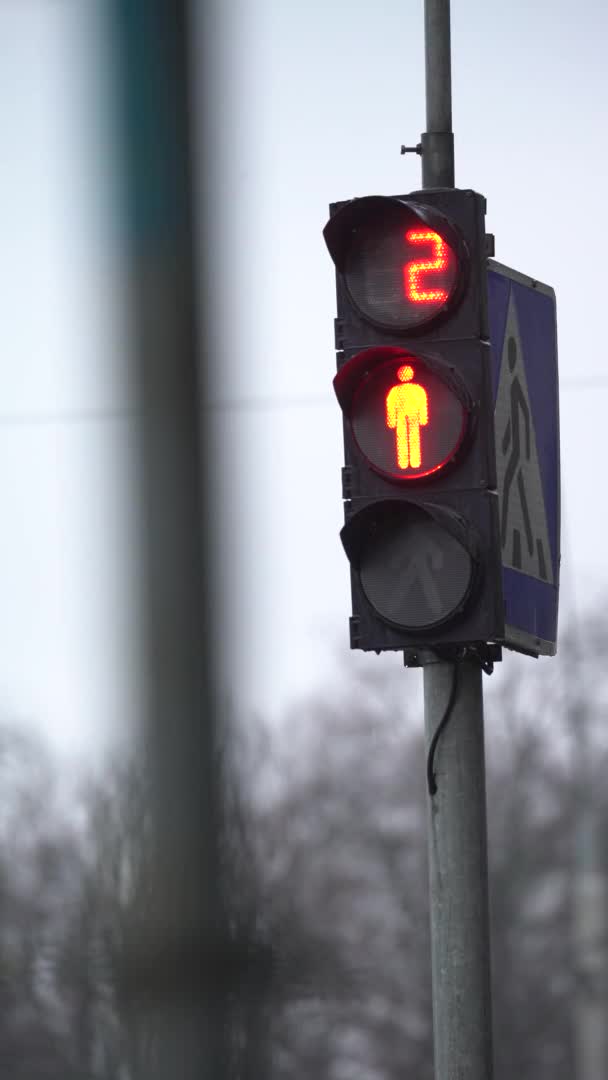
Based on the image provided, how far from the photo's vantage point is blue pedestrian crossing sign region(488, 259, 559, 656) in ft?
13.5

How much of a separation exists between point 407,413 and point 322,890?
12.8 ft

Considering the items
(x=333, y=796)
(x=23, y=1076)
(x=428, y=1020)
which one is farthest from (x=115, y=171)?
(x=428, y=1020)

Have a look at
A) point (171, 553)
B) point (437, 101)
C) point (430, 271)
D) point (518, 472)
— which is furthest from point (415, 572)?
point (171, 553)

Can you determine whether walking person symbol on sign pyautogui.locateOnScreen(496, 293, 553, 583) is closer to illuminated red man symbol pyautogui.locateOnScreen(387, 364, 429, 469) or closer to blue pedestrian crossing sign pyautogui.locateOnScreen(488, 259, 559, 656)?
blue pedestrian crossing sign pyautogui.locateOnScreen(488, 259, 559, 656)

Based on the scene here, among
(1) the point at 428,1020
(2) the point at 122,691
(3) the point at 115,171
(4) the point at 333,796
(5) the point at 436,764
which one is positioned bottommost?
(1) the point at 428,1020

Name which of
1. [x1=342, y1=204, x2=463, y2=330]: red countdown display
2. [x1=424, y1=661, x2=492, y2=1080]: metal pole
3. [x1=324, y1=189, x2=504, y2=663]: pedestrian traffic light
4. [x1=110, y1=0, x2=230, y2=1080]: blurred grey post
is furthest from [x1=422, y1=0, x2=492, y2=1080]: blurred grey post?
[x1=110, y1=0, x2=230, y2=1080]: blurred grey post

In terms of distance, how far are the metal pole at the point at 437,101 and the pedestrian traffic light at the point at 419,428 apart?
32cm

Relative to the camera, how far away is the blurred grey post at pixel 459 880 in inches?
158

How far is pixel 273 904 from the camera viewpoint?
6.42 ft

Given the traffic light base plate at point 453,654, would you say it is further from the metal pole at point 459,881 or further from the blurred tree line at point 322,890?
the blurred tree line at point 322,890

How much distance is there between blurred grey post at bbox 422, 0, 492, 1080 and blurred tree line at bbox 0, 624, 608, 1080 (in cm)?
27

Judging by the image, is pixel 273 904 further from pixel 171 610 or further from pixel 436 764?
pixel 436 764

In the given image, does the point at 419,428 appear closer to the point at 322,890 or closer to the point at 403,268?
the point at 403,268

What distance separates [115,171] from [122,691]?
47 cm
